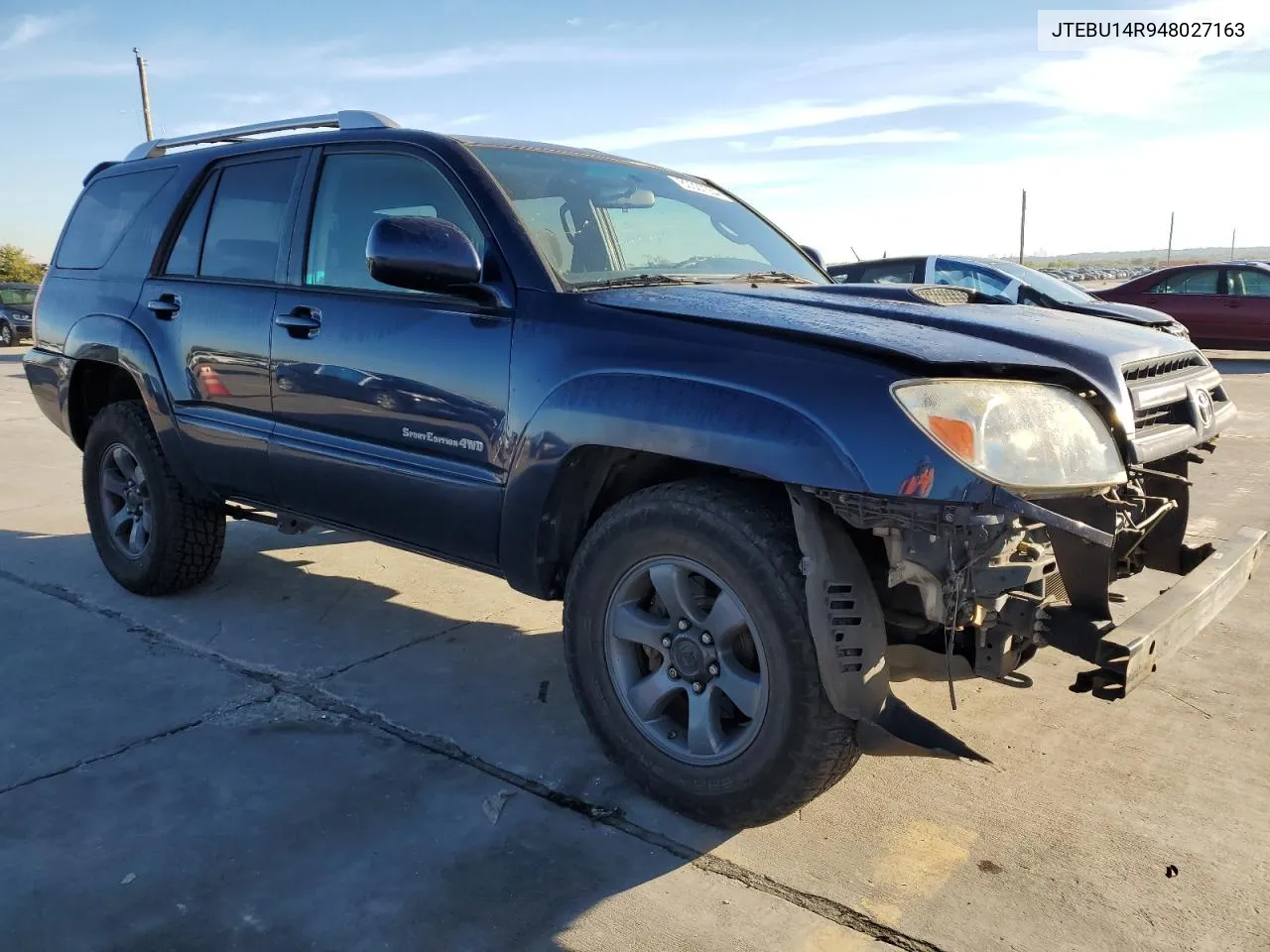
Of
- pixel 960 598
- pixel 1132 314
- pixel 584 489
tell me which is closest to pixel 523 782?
pixel 584 489

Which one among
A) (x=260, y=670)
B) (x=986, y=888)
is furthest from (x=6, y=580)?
(x=986, y=888)

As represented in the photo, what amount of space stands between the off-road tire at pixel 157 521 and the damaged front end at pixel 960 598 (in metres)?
3.02

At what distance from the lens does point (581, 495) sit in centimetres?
300

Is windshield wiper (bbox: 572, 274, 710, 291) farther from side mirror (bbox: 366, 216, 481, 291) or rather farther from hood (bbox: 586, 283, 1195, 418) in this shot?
side mirror (bbox: 366, 216, 481, 291)

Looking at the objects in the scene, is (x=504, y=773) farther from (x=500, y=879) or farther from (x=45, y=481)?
(x=45, y=481)

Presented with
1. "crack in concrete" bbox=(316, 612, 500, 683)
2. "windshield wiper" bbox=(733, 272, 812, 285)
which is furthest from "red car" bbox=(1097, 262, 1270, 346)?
"crack in concrete" bbox=(316, 612, 500, 683)

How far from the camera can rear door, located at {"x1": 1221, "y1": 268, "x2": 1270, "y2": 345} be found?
13.8 meters

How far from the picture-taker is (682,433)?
8.35 ft

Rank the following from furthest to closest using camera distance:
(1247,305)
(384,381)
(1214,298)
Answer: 1. (1214,298)
2. (1247,305)
3. (384,381)

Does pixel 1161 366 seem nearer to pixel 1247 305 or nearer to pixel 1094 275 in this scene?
pixel 1247 305

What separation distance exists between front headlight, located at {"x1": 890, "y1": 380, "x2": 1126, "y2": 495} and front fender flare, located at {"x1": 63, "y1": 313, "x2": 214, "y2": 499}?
3127 millimetres

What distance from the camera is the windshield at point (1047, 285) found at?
960 centimetres

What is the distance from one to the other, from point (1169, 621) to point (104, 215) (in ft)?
15.3

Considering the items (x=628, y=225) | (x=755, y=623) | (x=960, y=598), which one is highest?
(x=628, y=225)
